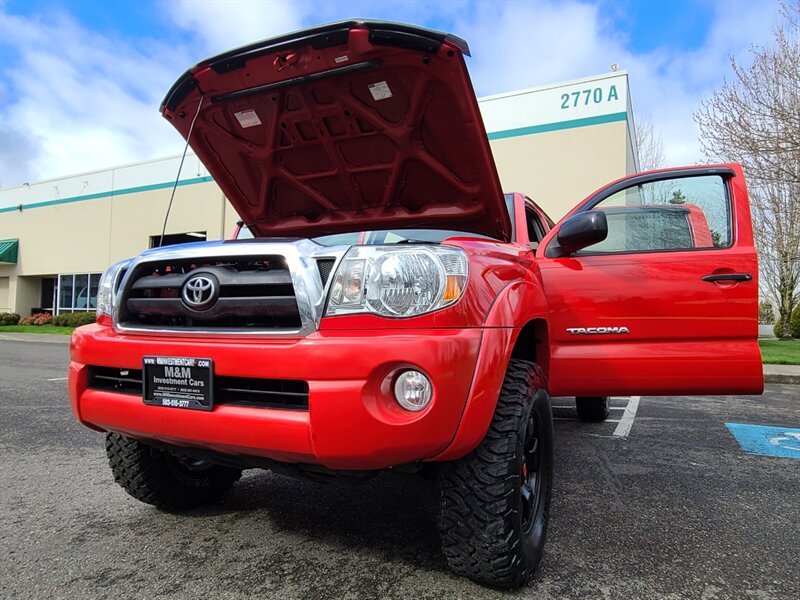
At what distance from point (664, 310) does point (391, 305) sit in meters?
1.95

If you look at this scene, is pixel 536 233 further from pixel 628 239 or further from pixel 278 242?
pixel 278 242

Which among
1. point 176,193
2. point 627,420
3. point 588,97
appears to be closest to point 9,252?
point 176,193

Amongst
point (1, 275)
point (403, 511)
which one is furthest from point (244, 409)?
point (1, 275)

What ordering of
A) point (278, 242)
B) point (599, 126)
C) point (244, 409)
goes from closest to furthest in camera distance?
point (244, 409), point (278, 242), point (599, 126)

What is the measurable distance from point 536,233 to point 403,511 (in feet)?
7.37

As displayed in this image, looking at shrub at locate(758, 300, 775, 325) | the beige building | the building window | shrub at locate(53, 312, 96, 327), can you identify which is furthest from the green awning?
shrub at locate(758, 300, 775, 325)

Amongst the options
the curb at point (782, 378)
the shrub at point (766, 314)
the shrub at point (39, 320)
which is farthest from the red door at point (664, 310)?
the shrub at point (766, 314)

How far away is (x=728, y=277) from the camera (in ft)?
9.58

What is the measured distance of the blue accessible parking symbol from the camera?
4.10 m

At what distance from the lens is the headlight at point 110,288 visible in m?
2.27

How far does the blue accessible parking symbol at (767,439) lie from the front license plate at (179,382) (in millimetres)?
4125

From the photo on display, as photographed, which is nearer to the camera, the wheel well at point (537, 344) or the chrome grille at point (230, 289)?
the chrome grille at point (230, 289)

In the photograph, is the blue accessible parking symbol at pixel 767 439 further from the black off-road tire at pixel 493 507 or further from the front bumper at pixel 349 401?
the front bumper at pixel 349 401

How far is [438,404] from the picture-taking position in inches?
64.7
